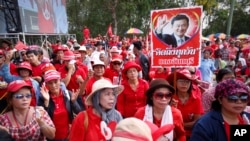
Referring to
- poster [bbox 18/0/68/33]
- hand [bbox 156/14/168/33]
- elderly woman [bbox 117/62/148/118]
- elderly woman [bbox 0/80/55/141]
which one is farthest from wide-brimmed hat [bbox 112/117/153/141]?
poster [bbox 18/0/68/33]

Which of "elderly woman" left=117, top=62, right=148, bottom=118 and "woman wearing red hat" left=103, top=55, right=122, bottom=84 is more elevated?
"woman wearing red hat" left=103, top=55, right=122, bottom=84

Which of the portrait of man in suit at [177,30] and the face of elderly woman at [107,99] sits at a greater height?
the portrait of man in suit at [177,30]

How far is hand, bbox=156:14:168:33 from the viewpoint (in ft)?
16.0

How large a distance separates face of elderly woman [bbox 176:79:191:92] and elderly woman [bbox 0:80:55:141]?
1.81m

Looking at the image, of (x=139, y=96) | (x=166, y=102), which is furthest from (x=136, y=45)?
(x=166, y=102)

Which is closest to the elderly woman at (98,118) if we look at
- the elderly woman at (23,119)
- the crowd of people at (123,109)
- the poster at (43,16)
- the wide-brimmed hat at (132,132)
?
the crowd of people at (123,109)

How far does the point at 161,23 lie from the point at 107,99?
210 centimetres

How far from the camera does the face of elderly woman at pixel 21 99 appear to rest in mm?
3215

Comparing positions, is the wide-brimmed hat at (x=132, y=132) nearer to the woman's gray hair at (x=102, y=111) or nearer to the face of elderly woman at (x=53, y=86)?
the woman's gray hair at (x=102, y=111)

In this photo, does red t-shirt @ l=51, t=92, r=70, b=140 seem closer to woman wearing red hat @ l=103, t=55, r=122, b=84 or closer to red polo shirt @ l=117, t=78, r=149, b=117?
red polo shirt @ l=117, t=78, r=149, b=117

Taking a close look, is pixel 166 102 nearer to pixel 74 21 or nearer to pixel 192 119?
pixel 192 119

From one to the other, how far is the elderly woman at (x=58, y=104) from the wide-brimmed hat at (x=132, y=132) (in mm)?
1982

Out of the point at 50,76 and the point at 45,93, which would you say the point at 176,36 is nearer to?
the point at 50,76

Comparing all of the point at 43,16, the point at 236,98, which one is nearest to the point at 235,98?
the point at 236,98
